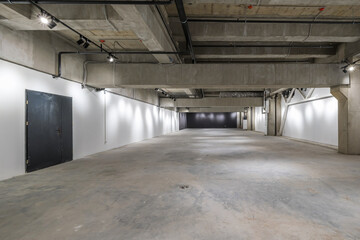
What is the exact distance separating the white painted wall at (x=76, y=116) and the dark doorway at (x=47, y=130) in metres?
0.17

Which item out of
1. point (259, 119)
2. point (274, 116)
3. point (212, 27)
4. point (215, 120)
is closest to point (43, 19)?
point (212, 27)

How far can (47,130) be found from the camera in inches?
224

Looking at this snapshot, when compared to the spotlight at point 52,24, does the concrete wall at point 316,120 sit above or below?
below

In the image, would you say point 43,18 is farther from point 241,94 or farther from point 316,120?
point 241,94

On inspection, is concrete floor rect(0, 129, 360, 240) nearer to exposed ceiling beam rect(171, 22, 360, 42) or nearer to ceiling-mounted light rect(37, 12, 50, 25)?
ceiling-mounted light rect(37, 12, 50, 25)

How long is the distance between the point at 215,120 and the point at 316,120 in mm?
22983

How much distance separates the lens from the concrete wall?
952 cm

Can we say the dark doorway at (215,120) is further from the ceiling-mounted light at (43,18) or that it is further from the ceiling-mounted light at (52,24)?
the ceiling-mounted light at (43,18)

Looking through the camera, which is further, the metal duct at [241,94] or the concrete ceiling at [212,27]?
the metal duct at [241,94]

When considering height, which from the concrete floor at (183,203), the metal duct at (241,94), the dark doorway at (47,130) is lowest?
the concrete floor at (183,203)

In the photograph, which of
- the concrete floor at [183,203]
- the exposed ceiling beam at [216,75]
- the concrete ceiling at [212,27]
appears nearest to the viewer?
the concrete floor at [183,203]

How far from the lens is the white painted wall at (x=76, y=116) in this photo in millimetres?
4602

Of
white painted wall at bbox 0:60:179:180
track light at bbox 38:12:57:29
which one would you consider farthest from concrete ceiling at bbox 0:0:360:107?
white painted wall at bbox 0:60:179:180

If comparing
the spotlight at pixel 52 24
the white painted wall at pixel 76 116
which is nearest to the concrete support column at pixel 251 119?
the white painted wall at pixel 76 116
